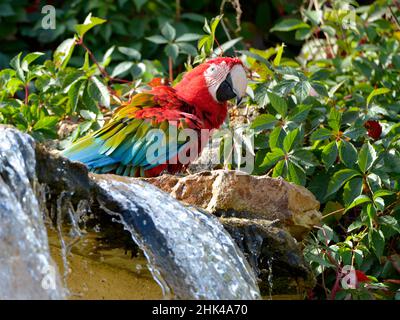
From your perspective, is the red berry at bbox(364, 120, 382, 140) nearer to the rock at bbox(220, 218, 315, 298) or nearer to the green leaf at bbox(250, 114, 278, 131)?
the green leaf at bbox(250, 114, 278, 131)

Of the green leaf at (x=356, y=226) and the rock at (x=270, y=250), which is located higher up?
the rock at (x=270, y=250)

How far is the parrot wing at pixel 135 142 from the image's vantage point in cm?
271

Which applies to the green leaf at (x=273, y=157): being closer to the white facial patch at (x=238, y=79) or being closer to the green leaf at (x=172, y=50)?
the white facial patch at (x=238, y=79)

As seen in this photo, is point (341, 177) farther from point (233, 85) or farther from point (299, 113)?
point (233, 85)

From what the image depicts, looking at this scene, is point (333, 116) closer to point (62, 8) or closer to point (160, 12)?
point (160, 12)

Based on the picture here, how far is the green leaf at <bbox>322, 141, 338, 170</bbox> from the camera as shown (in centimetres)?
281

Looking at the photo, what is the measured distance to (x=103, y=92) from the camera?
3.05m

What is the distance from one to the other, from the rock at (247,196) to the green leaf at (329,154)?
0.32 meters

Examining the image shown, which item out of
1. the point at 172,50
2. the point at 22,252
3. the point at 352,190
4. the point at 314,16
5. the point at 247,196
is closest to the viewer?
the point at 22,252

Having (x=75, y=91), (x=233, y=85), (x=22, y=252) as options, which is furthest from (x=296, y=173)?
(x=22, y=252)

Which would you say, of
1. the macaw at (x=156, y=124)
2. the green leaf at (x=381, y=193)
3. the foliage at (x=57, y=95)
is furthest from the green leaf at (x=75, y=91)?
the green leaf at (x=381, y=193)

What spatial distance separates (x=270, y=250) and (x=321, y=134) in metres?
0.68

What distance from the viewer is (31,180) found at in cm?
192
